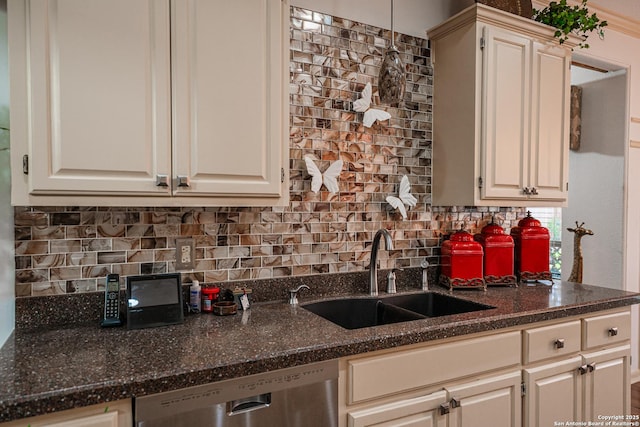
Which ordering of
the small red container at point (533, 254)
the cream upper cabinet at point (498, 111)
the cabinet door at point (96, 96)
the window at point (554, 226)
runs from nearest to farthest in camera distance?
1. the cabinet door at point (96, 96)
2. the cream upper cabinet at point (498, 111)
3. the small red container at point (533, 254)
4. the window at point (554, 226)

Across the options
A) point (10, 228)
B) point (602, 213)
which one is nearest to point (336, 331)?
point (10, 228)

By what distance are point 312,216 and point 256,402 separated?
99cm

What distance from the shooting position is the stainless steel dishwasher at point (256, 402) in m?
1.10

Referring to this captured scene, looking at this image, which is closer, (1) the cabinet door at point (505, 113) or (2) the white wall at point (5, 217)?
(2) the white wall at point (5, 217)

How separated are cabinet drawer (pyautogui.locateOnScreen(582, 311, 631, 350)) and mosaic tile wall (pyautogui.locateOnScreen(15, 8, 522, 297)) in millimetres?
796

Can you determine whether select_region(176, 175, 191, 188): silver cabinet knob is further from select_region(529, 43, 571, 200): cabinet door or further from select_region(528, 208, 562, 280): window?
select_region(528, 208, 562, 280): window

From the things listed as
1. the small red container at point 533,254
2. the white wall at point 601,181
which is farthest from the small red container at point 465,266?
the white wall at point 601,181

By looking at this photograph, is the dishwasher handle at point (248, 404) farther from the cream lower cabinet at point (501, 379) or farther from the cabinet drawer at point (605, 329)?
the cabinet drawer at point (605, 329)

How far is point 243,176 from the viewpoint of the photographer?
1.54 meters

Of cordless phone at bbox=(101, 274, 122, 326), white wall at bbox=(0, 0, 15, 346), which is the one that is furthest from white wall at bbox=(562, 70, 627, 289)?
white wall at bbox=(0, 0, 15, 346)

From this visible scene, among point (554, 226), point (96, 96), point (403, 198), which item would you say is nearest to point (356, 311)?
point (403, 198)

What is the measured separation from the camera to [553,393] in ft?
5.96

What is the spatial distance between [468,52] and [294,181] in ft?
3.67

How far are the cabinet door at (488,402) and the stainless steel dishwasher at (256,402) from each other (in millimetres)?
530
